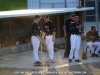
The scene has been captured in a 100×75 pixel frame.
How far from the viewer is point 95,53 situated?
487 inches

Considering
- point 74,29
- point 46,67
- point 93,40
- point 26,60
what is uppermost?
point 74,29

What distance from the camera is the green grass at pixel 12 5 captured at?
40969mm

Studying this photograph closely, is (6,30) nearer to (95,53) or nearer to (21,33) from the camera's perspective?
(21,33)

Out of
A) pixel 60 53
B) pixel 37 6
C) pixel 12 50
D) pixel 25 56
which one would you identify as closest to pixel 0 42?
pixel 12 50

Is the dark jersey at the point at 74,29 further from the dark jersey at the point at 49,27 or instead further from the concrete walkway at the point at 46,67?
the concrete walkway at the point at 46,67

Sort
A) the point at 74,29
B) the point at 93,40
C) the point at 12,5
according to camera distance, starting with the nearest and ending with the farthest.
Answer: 1. the point at 74,29
2. the point at 93,40
3. the point at 12,5

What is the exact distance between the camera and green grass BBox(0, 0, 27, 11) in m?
41.0

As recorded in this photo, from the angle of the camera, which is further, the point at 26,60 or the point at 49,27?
the point at 26,60

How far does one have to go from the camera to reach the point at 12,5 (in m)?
43.2

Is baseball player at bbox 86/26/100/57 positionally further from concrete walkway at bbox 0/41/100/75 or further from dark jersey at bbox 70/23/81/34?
dark jersey at bbox 70/23/81/34

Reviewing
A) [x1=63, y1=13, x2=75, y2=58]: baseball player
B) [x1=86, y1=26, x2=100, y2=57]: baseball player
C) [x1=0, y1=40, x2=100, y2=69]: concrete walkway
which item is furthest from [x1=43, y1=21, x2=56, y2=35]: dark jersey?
[x1=86, y1=26, x2=100, y2=57]: baseball player

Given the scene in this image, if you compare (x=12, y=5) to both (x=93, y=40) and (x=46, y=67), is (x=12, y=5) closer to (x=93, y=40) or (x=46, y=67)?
(x=93, y=40)

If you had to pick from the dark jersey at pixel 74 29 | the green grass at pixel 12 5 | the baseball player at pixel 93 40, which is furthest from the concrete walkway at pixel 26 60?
the green grass at pixel 12 5

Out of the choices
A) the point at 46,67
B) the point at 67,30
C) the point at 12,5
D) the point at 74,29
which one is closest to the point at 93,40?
the point at 67,30
